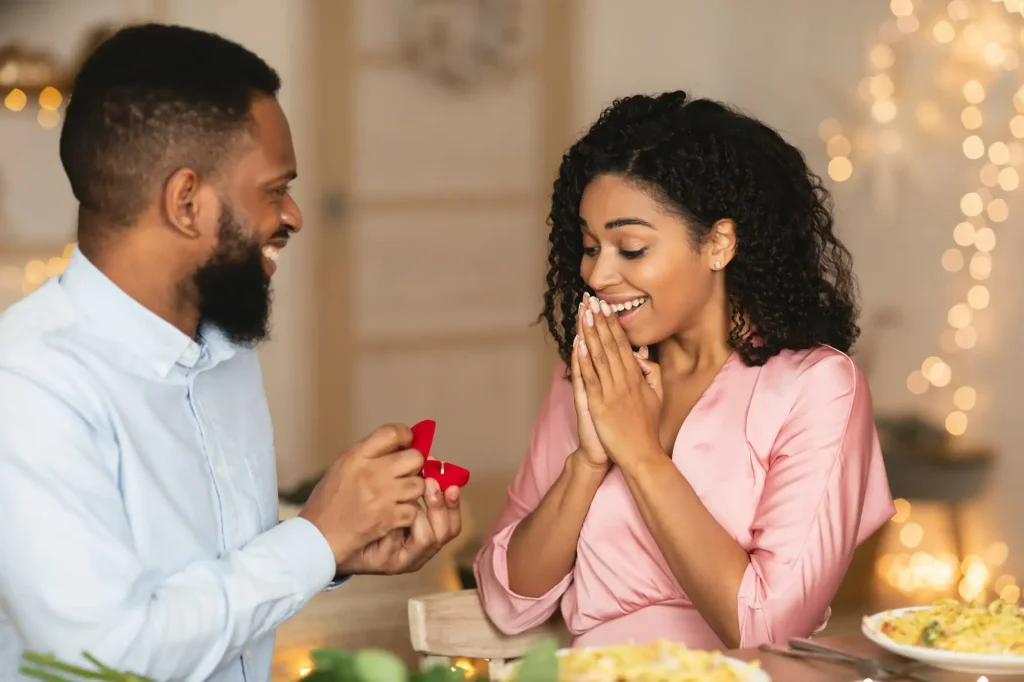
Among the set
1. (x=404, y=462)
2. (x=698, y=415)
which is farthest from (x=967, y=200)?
(x=404, y=462)

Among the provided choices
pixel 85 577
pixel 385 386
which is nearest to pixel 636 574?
pixel 85 577

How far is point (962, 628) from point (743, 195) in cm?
84

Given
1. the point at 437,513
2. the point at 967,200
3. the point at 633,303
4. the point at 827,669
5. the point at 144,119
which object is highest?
the point at 144,119

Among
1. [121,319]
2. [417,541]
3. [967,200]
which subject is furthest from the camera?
[967,200]

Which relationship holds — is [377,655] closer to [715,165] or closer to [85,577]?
[85,577]

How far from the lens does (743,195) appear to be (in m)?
2.12

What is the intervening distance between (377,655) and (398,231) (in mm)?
4881

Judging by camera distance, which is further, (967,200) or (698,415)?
(967,200)

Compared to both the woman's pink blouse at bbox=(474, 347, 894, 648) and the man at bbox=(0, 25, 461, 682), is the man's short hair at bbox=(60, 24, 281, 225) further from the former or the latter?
the woman's pink blouse at bbox=(474, 347, 894, 648)

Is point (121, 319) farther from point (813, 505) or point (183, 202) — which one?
point (813, 505)

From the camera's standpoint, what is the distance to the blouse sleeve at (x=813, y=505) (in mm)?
1877

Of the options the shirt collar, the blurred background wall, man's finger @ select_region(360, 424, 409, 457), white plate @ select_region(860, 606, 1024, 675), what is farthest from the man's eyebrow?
the blurred background wall

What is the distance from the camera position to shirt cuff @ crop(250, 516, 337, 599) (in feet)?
5.02

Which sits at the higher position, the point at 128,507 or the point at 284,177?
the point at 284,177
